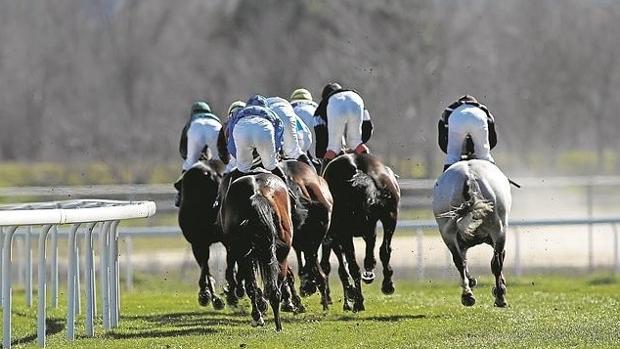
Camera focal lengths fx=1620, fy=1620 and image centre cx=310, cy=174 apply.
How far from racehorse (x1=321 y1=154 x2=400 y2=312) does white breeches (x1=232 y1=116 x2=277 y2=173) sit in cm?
142

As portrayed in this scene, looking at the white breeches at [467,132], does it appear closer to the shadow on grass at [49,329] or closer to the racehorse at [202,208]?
the racehorse at [202,208]

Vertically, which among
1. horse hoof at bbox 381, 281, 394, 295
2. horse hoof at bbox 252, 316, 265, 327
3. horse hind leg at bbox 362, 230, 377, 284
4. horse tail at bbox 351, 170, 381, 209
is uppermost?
horse tail at bbox 351, 170, 381, 209

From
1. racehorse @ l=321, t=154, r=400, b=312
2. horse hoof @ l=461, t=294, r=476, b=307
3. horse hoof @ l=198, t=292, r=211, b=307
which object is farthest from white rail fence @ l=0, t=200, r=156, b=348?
horse hoof @ l=461, t=294, r=476, b=307

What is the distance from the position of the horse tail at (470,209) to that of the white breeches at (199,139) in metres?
3.22

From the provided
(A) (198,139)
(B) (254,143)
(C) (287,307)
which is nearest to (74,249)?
(B) (254,143)

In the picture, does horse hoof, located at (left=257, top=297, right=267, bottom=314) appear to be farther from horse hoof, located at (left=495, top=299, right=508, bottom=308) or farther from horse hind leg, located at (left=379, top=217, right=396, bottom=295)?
horse hoof, located at (left=495, top=299, right=508, bottom=308)

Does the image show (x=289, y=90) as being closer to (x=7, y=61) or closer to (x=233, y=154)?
(x=7, y=61)

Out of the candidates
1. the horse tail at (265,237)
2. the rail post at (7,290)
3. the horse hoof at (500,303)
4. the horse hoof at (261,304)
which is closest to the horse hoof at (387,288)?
the horse hoof at (500,303)

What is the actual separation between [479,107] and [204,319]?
10.0ft

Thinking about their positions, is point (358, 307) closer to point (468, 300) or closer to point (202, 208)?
A: point (468, 300)

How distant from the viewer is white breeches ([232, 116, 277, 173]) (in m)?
12.6

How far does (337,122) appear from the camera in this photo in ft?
48.1

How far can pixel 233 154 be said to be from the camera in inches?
510

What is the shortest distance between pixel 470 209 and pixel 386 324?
4.05 feet
